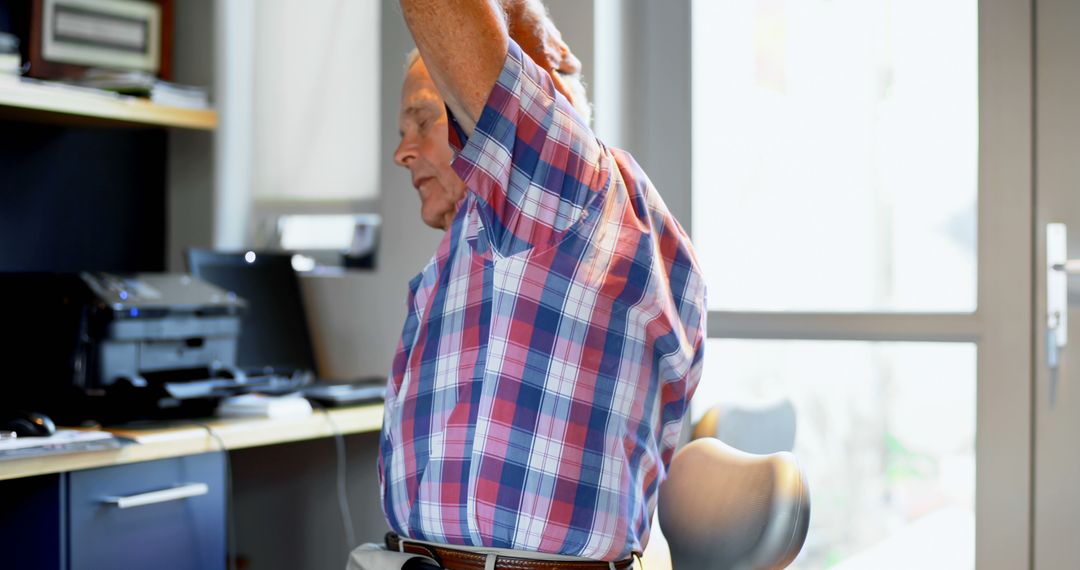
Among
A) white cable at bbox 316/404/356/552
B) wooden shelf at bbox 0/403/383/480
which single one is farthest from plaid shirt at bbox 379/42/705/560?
white cable at bbox 316/404/356/552

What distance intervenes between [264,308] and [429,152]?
1.36m

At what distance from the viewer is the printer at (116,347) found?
2133mm

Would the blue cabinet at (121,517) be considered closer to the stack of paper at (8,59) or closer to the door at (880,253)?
the stack of paper at (8,59)

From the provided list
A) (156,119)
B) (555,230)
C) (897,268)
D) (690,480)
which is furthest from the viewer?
(156,119)

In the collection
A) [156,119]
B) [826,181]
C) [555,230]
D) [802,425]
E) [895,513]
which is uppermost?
[156,119]

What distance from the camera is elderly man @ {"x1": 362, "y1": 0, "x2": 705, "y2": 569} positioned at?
112 cm

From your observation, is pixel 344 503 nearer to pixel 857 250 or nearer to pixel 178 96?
pixel 178 96

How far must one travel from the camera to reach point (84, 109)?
2.45 metres

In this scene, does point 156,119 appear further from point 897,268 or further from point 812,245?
point 897,268

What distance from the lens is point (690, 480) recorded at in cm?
159

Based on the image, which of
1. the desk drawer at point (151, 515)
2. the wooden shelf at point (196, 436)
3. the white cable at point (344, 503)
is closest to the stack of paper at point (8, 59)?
the wooden shelf at point (196, 436)

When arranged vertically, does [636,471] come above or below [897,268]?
below

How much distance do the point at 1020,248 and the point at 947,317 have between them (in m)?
0.19

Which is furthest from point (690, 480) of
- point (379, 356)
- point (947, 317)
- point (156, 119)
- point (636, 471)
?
point (156, 119)
